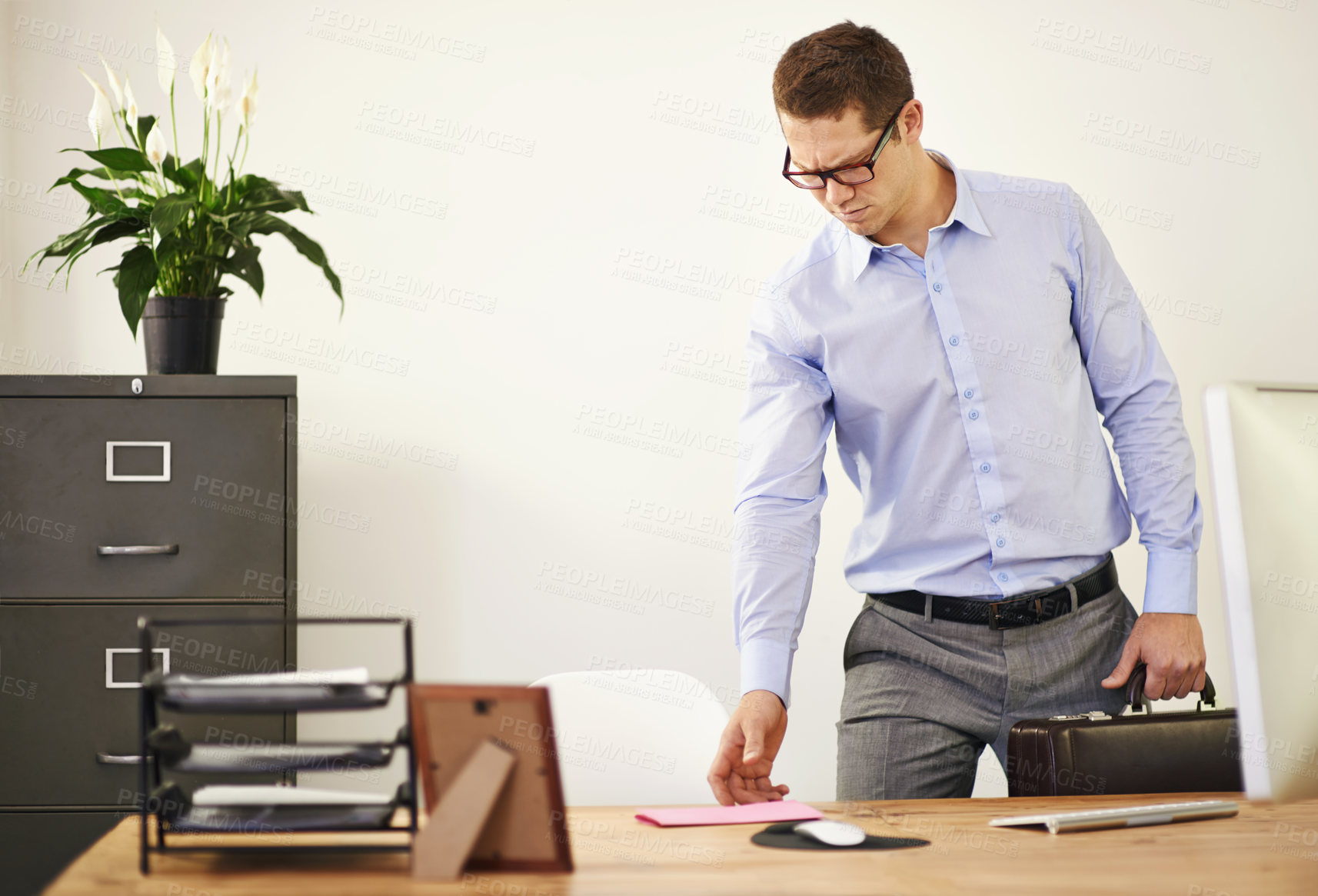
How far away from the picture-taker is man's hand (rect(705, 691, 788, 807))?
4.65ft

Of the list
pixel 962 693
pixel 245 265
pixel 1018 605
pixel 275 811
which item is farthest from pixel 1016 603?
pixel 245 265

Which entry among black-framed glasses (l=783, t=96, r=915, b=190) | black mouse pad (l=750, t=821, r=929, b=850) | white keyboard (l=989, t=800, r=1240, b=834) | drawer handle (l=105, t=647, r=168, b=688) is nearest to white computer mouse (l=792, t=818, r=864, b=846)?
black mouse pad (l=750, t=821, r=929, b=850)

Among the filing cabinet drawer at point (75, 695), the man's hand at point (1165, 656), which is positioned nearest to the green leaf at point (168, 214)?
the filing cabinet drawer at point (75, 695)

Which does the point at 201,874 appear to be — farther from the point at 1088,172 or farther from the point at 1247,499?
the point at 1088,172

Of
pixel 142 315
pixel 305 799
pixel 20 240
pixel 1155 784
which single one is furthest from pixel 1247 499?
pixel 20 240

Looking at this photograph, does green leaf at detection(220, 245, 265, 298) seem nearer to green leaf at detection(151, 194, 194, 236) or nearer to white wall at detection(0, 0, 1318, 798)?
green leaf at detection(151, 194, 194, 236)

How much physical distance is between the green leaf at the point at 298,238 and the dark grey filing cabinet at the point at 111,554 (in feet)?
0.86

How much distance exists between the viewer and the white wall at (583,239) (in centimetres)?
261

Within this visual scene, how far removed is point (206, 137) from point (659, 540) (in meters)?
1.36

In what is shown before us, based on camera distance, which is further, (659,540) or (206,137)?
(659,540)

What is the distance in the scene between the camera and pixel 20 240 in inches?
101

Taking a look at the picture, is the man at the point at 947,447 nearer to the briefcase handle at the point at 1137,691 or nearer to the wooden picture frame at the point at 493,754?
the briefcase handle at the point at 1137,691

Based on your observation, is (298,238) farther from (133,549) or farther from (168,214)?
(133,549)

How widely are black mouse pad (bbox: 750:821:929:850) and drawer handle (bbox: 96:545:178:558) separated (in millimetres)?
1414
